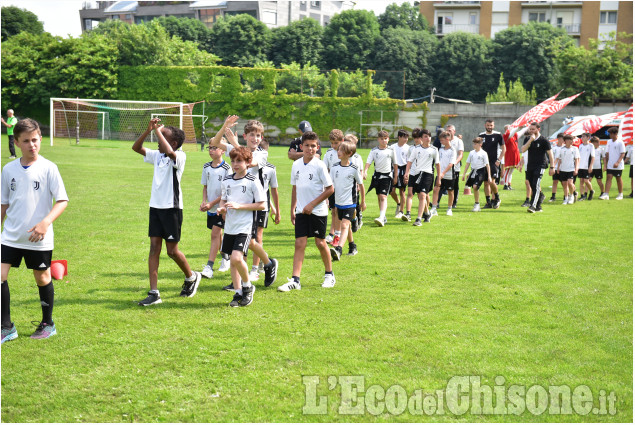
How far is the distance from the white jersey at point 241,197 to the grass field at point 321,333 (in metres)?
0.86

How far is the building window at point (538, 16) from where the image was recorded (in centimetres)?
6425

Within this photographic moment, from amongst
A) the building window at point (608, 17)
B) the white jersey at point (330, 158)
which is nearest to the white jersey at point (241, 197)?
the white jersey at point (330, 158)

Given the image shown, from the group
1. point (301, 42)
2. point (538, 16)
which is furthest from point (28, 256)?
point (538, 16)

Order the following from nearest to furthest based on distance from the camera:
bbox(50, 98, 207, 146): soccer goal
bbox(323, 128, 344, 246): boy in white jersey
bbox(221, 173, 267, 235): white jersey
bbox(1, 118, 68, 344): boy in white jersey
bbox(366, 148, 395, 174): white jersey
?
bbox(1, 118, 68, 344): boy in white jersey < bbox(221, 173, 267, 235): white jersey < bbox(323, 128, 344, 246): boy in white jersey < bbox(366, 148, 395, 174): white jersey < bbox(50, 98, 207, 146): soccer goal

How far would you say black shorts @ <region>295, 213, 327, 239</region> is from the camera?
288 inches

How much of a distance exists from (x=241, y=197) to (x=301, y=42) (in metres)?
58.5

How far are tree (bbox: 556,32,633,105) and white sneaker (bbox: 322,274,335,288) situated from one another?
4488 cm

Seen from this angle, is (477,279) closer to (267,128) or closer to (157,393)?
(157,393)

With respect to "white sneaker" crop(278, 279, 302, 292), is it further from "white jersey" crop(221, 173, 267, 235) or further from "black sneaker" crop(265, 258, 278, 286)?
"white jersey" crop(221, 173, 267, 235)

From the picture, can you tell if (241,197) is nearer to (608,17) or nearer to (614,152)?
(614,152)

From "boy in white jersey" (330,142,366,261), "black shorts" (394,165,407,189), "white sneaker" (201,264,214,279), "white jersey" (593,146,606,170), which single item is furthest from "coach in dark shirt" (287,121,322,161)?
"white jersey" (593,146,606,170)

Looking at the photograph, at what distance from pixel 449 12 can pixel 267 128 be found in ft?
100.0

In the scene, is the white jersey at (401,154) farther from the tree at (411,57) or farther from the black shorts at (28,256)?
the tree at (411,57)

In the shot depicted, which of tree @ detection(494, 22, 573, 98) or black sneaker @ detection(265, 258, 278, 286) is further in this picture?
tree @ detection(494, 22, 573, 98)
